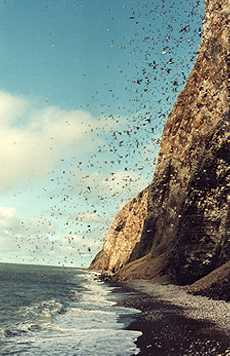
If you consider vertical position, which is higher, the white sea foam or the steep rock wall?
the steep rock wall

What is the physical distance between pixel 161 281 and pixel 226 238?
12.5m

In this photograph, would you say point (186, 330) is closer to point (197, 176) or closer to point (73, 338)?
point (73, 338)

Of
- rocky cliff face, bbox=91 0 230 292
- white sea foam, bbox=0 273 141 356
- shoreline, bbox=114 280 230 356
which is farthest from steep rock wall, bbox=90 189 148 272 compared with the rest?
white sea foam, bbox=0 273 141 356

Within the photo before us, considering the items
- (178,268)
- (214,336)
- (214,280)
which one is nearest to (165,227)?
(178,268)

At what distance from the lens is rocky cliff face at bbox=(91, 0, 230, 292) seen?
92.8 feet

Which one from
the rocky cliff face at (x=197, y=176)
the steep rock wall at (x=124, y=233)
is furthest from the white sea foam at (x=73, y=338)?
the steep rock wall at (x=124, y=233)

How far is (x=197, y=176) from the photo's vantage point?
31.0 meters

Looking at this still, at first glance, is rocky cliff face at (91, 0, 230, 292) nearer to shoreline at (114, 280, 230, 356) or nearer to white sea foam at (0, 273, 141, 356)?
shoreline at (114, 280, 230, 356)

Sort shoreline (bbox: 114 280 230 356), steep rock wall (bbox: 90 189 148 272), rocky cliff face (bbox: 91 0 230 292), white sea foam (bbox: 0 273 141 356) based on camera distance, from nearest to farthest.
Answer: shoreline (bbox: 114 280 230 356) < white sea foam (bbox: 0 273 141 356) < rocky cliff face (bbox: 91 0 230 292) < steep rock wall (bbox: 90 189 148 272)

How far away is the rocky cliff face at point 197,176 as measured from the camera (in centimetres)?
2830

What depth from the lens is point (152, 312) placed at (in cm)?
1614

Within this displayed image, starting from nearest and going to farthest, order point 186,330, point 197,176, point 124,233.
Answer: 1. point 186,330
2. point 197,176
3. point 124,233

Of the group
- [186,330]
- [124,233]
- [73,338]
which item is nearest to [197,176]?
[186,330]

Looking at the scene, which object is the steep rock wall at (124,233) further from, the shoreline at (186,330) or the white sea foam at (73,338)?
the white sea foam at (73,338)
